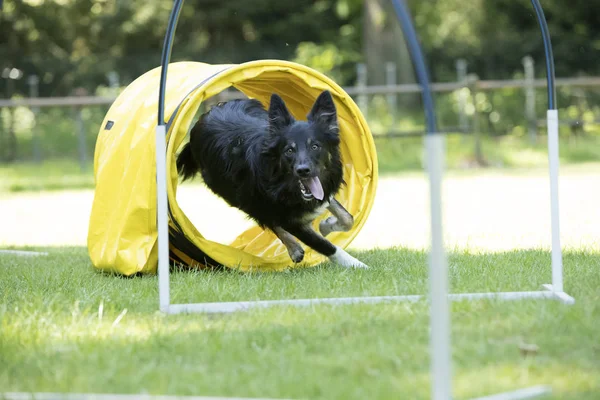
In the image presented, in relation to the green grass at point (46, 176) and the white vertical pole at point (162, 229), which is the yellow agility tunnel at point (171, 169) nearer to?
the white vertical pole at point (162, 229)

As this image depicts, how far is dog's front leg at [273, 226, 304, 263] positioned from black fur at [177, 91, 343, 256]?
7 centimetres

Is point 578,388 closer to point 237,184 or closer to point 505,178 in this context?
point 237,184

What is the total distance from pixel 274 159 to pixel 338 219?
0.67 meters

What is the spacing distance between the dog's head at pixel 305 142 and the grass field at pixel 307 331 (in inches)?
24.2

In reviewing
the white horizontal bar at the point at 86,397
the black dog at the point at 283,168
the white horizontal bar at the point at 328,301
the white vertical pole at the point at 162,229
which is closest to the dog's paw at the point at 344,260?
the black dog at the point at 283,168

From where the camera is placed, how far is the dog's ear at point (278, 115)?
5.05m

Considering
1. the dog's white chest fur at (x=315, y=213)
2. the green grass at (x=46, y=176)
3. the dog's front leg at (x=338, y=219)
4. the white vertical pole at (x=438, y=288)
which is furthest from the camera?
the green grass at (x=46, y=176)

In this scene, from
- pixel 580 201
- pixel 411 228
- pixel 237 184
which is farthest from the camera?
pixel 580 201

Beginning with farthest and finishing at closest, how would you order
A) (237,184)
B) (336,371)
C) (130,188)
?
(237,184)
(130,188)
(336,371)

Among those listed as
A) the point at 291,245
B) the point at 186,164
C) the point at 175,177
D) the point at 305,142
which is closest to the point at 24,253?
the point at 186,164

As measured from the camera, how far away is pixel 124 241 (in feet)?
17.2

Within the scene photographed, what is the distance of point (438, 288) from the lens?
8.22 feet

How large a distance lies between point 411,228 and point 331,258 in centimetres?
232

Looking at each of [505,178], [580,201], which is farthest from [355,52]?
[580,201]
